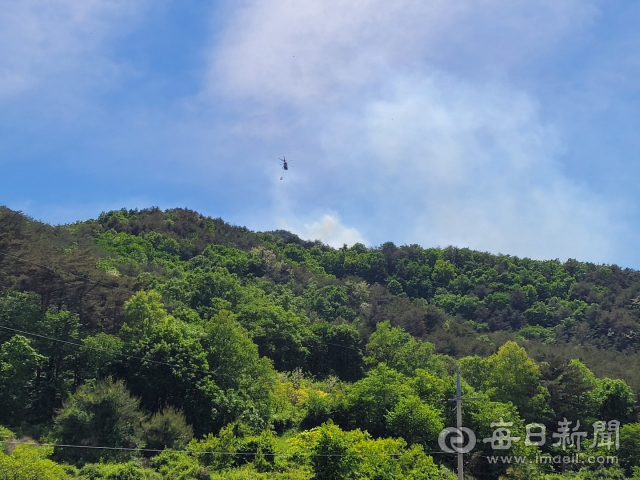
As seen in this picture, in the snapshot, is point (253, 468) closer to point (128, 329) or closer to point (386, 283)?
point (128, 329)

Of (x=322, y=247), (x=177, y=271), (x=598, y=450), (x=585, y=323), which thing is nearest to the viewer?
(x=598, y=450)

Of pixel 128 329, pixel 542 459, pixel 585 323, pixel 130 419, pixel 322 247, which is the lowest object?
pixel 542 459

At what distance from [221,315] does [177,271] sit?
4279cm

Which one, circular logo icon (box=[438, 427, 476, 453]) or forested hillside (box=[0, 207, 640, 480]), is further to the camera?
circular logo icon (box=[438, 427, 476, 453])

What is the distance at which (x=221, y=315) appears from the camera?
151 ft

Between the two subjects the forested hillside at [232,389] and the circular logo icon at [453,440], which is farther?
the circular logo icon at [453,440]

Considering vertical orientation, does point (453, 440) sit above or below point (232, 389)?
below

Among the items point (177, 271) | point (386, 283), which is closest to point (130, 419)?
point (177, 271)

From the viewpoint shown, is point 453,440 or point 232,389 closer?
point 453,440

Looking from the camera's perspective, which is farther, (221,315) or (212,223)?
(212,223)

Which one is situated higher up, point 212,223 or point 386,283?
point 212,223

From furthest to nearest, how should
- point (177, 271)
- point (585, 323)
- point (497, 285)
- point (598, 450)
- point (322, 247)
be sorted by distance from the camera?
1. point (322, 247)
2. point (497, 285)
3. point (585, 323)
4. point (177, 271)
5. point (598, 450)

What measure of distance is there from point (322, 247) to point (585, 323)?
220 feet

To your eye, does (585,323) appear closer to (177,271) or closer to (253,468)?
(177,271)
